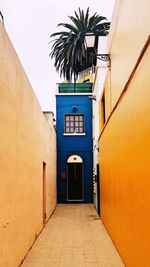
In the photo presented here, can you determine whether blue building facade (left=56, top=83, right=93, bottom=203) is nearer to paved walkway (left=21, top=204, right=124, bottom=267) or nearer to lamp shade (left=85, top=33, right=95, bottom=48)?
paved walkway (left=21, top=204, right=124, bottom=267)

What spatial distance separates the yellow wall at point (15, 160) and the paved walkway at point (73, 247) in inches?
14.2

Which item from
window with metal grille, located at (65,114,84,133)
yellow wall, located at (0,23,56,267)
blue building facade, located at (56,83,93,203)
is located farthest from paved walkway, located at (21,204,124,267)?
window with metal grille, located at (65,114,84,133)

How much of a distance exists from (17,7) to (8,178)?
15.7ft

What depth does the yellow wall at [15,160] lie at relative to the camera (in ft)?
16.5

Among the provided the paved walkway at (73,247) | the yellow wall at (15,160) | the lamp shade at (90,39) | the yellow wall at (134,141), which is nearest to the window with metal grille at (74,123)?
the paved walkway at (73,247)

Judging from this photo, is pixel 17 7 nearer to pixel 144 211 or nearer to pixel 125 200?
pixel 125 200

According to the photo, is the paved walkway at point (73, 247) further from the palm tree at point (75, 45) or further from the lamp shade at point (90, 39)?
the palm tree at point (75, 45)

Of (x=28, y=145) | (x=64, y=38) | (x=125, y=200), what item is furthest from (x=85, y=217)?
(x=64, y=38)

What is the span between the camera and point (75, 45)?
2697 cm

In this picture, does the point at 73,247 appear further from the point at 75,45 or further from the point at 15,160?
the point at 75,45

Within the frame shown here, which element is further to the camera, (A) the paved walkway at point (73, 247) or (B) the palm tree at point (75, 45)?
(B) the palm tree at point (75, 45)

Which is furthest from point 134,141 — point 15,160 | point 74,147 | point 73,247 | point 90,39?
Answer: point 74,147

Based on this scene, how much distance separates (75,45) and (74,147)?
10957 mm

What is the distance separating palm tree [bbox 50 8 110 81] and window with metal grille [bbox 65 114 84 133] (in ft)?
28.3
